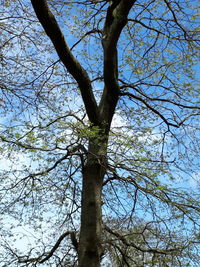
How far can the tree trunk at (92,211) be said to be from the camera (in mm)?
4918

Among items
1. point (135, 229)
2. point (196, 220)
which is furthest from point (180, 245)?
point (135, 229)

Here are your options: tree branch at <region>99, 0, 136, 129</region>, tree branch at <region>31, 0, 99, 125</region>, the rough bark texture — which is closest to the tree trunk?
the rough bark texture

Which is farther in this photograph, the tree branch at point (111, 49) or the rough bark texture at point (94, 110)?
the tree branch at point (111, 49)

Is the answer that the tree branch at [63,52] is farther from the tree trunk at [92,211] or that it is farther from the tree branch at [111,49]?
the tree trunk at [92,211]

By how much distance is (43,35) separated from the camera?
693 centimetres

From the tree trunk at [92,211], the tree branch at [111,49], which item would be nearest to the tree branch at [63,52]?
the tree branch at [111,49]

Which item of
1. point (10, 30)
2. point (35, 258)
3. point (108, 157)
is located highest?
point (10, 30)

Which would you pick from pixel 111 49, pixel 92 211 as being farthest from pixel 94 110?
pixel 92 211

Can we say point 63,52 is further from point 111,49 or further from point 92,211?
point 92,211

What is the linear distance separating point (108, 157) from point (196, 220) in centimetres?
175

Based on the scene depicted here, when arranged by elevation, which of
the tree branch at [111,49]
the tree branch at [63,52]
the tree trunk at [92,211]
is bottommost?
the tree trunk at [92,211]

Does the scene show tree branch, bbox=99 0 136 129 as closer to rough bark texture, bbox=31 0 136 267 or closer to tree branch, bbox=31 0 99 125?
rough bark texture, bbox=31 0 136 267

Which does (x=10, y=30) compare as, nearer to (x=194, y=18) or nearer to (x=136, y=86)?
(x=136, y=86)

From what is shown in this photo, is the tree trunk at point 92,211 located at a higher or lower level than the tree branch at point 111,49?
lower
